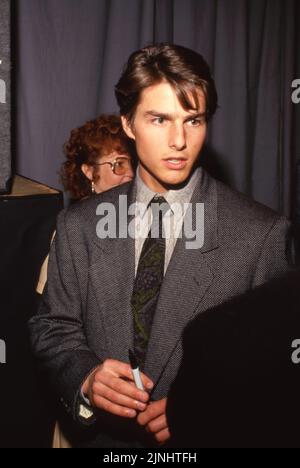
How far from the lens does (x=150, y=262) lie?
106 cm

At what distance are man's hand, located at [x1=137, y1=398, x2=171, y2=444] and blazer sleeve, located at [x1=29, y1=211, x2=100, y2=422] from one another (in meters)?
0.16

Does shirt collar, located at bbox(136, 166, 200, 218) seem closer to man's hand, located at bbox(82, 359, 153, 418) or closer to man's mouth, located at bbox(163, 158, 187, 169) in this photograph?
man's mouth, located at bbox(163, 158, 187, 169)

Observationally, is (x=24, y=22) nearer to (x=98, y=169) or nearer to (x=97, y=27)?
(x=97, y=27)

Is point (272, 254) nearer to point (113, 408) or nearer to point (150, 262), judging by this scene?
point (150, 262)

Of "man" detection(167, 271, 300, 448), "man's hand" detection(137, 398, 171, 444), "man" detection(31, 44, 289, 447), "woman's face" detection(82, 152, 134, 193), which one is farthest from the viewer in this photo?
"woman's face" detection(82, 152, 134, 193)

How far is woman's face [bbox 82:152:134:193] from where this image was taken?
1.62m

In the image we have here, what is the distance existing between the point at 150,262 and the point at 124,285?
7 cm

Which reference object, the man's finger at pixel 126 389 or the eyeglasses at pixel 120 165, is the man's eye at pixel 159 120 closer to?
the man's finger at pixel 126 389

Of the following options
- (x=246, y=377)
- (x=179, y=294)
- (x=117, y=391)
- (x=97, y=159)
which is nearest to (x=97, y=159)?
(x=97, y=159)

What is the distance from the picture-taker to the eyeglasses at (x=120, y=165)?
1628mm

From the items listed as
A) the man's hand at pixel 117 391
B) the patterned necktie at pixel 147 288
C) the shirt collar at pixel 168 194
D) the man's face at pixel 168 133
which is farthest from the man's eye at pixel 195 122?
the man's hand at pixel 117 391

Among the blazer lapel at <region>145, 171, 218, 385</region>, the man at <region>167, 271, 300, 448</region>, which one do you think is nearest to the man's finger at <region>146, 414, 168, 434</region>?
the blazer lapel at <region>145, 171, 218, 385</region>

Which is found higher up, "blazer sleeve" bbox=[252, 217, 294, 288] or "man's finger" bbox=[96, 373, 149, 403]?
"blazer sleeve" bbox=[252, 217, 294, 288]

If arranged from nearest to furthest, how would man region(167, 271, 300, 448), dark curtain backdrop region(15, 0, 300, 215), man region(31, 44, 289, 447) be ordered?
man region(167, 271, 300, 448) → man region(31, 44, 289, 447) → dark curtain backdrop region(15, 0, 300, 215)
